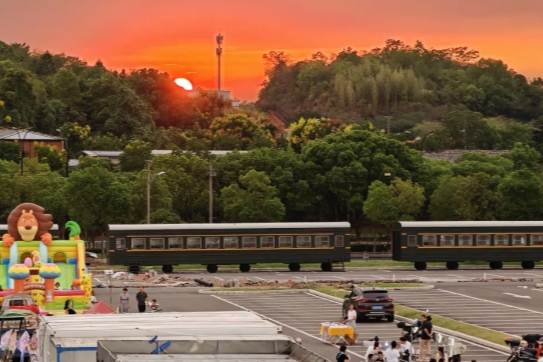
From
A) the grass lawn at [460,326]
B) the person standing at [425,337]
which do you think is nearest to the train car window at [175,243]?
the grass lawn at [460,326]

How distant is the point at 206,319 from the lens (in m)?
19.6

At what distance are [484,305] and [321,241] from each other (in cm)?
2184

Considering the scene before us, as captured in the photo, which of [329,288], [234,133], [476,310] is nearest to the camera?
[476,310]

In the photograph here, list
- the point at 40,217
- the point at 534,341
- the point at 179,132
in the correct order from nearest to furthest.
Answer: the point at 534,341
the point at 40,217
the point at 179,132

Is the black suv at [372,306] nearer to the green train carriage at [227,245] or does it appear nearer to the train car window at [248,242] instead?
the green train carriage at [227,245]

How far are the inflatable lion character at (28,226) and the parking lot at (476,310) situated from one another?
1550cm

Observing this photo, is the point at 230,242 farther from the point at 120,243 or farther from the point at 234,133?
the point at 234,133

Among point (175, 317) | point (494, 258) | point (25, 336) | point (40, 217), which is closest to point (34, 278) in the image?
point (40, 217)

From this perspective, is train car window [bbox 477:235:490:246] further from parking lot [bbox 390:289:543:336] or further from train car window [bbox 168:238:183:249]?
train car window [bbox 168:238:183:249]

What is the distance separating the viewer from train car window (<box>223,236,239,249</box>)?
6919 centimetres

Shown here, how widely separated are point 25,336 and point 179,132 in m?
111

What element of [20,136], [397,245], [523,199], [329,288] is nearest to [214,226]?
[397,245]

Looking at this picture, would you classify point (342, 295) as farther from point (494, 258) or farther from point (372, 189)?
point (372, 189)

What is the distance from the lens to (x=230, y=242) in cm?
6931
